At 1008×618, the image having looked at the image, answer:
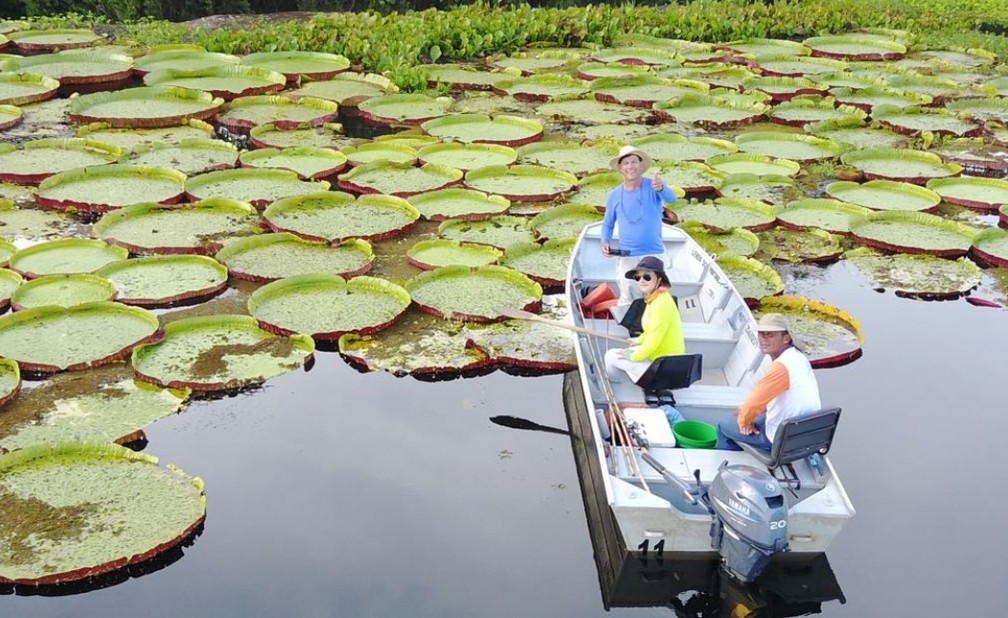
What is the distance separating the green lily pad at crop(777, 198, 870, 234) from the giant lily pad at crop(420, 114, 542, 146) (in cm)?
303

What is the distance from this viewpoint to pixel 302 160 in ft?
33.0

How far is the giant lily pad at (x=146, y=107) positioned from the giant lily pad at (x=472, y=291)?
4688mm

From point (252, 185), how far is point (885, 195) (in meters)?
6.05

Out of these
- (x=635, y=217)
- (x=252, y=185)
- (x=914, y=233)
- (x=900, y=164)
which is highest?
(x=635, y=217)

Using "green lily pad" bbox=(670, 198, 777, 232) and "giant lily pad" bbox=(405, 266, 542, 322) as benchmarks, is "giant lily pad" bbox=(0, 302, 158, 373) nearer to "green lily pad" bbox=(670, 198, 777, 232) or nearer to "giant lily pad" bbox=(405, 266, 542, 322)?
"giant lily pad" bbox=(405, 266, 542, 322)

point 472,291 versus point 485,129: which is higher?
point 485,129

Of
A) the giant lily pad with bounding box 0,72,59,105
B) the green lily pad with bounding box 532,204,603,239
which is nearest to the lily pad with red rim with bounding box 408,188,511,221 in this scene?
the green lily pad with bounding box 532,204,603,239

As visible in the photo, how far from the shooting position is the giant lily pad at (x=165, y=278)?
7250mm

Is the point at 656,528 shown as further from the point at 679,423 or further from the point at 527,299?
the point at 527,299

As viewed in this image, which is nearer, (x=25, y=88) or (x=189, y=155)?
(x=189, y=155)

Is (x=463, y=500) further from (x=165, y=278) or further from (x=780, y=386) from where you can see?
(x=165, y=278)

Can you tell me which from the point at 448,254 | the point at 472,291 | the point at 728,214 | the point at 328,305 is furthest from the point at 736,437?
the point at 728,214

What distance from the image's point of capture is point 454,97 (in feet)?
41.6

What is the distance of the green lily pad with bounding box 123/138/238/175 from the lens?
979cm
